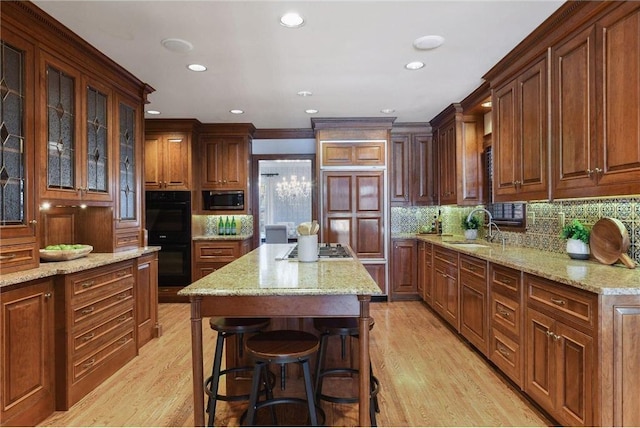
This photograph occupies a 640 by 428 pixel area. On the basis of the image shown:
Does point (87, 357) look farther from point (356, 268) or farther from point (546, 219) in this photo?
point (546, 219)

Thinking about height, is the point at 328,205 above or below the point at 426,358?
above

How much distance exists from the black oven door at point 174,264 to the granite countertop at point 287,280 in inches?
112

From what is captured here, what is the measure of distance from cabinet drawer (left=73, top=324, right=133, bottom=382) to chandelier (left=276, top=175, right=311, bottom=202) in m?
6.12

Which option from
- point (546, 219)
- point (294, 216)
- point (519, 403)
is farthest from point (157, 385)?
point (294, 216)

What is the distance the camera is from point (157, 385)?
2.66 m

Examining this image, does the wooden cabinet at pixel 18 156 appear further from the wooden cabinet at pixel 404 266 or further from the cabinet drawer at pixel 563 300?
the wooden cabinet at pixel 404 266

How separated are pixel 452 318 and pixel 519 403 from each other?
4.47 ft

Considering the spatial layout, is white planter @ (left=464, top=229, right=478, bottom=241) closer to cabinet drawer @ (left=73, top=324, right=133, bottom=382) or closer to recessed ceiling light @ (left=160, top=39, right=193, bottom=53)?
recessed ceiling light @ (left=160, top=39, right=193, bottom=53)

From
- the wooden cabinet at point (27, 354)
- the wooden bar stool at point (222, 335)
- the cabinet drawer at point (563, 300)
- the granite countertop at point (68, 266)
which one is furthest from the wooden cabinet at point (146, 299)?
the cabinet drawer at point (563, 300)

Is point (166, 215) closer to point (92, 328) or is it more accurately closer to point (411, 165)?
point (92, 328)

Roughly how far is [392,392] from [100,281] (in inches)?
88.9

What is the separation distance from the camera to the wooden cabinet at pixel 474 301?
9.68 ft

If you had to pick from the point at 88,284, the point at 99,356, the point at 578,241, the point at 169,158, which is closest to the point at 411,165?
the point at 578,241

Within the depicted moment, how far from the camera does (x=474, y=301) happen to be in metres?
3.18
